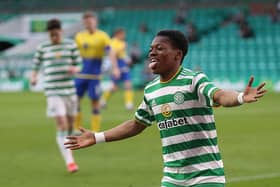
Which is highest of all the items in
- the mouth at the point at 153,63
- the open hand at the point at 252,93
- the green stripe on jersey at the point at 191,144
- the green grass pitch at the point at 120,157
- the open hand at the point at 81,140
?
the mouth at the point at 153,63

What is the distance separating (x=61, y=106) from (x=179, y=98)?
7.53m

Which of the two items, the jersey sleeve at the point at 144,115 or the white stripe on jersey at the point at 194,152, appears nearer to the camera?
the white stripe on jersey at the point at 194,152

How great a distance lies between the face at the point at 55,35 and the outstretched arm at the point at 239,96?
25.6 feet

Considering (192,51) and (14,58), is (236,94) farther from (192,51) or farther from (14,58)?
(14,58)

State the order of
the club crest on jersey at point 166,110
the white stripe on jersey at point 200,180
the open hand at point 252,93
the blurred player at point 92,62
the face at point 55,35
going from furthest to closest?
the blurred player at point 92,62
the face at point 55,35
the club crest on jersey at point 166,110
the white stripe on jersey at point 200,180
the open hand at point 252,93

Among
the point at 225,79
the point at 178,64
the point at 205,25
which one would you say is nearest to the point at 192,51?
the point at 205,25

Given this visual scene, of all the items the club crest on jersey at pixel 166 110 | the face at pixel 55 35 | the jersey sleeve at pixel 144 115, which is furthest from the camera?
the face at pixel 55 35

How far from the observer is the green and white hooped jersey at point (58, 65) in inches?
567

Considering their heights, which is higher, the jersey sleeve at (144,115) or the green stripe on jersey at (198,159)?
the jersey sleeve at (144,115)

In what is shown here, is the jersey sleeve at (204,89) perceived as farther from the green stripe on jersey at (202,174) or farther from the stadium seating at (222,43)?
the stadium seating at (222,43)

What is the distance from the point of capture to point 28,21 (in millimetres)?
55125

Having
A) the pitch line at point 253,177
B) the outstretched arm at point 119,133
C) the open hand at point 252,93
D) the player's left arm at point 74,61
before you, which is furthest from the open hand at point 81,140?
the player's left arm at point 74,61

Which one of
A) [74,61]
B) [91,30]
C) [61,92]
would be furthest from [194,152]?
[91,30]

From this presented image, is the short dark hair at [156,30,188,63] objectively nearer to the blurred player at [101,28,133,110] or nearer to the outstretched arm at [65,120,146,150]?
the outstretched arm at [65,120,146,150]
